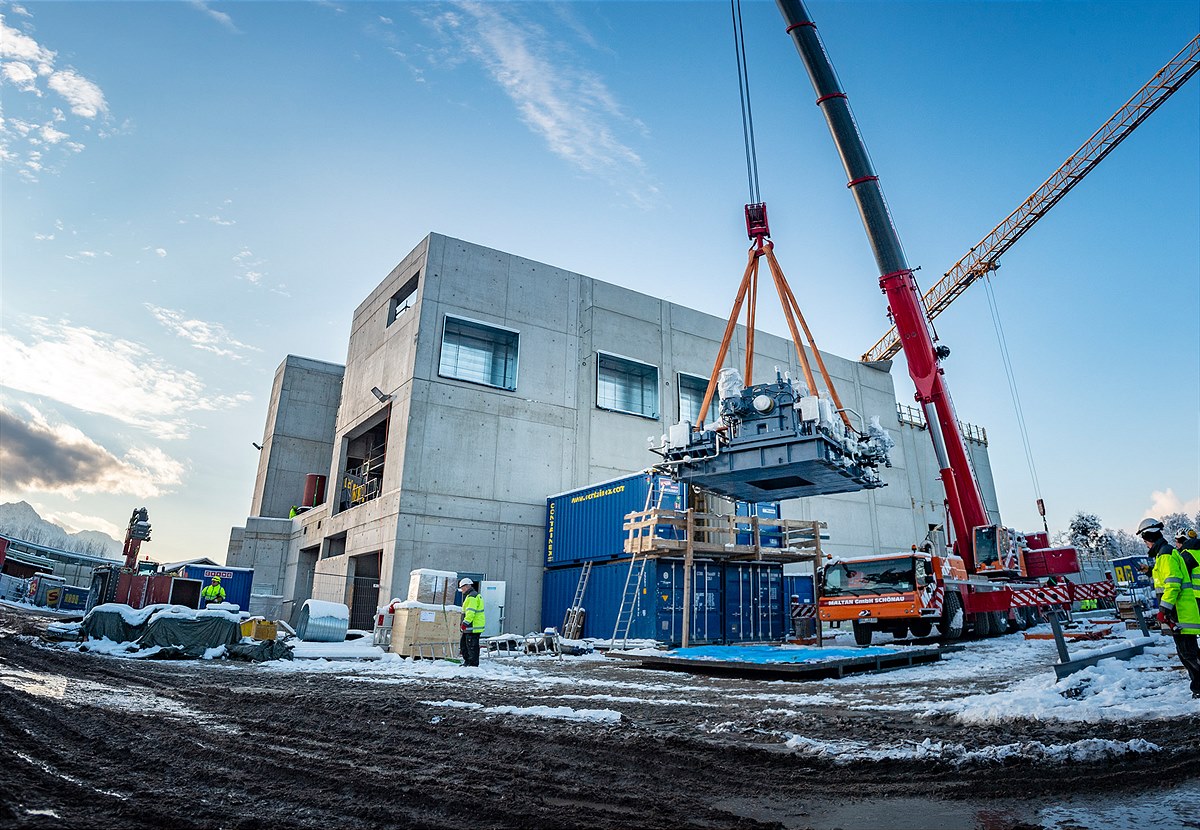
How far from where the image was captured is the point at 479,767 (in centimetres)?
454

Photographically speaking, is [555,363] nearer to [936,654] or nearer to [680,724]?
[936,654]

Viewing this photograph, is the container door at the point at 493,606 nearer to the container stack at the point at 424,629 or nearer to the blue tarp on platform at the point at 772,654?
the container stack at the point at 424,629

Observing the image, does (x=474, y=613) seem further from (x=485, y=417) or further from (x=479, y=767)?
(x=485, y=417)

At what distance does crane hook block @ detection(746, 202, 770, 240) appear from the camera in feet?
52.6

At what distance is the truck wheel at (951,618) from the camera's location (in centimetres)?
1672

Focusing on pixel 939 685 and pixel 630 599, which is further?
pixel 630 599

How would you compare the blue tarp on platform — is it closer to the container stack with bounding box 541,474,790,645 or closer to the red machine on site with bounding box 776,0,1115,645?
the container stack with bounding box 541,474,790,645

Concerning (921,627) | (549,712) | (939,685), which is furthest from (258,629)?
(921,627)

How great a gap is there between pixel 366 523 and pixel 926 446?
112 feet

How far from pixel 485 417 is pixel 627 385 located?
7230 mm

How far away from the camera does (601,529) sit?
21797mm

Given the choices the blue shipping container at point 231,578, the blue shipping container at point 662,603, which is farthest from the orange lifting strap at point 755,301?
the blue shipping container at point 231,578

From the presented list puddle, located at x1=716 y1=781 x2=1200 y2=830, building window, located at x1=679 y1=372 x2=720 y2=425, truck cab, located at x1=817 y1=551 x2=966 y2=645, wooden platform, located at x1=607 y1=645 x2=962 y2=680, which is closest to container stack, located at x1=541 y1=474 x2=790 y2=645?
truck cab, located at x1=817 y1=551 x2=966 y2=645

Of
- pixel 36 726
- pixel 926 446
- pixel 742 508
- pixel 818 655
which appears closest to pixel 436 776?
pixel 36 726
